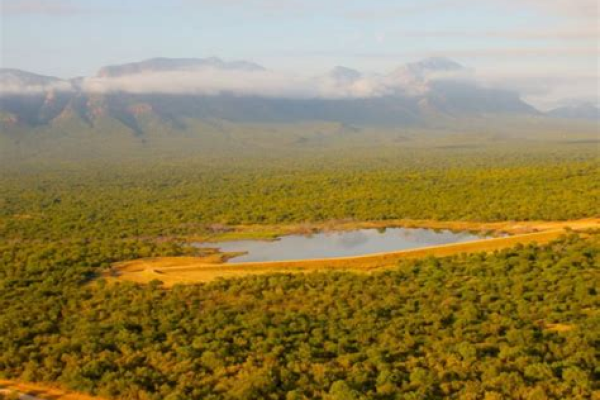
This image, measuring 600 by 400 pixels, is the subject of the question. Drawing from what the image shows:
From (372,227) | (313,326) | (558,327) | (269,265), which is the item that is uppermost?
(372,227)

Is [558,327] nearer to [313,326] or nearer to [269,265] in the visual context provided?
[313,326]

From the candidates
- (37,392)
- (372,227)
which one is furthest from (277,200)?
(37,392)

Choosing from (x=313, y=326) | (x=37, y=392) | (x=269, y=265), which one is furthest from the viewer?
(x=269, y=265)

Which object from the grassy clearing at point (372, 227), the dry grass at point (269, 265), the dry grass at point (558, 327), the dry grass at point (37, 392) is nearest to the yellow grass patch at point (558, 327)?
the dry grass at point (558, 327)

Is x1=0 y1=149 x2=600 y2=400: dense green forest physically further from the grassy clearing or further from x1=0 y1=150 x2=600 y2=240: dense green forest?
x1=0 y1=150 x2=600 y2=240: dense green forest

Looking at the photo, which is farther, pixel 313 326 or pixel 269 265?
pixel 269 265

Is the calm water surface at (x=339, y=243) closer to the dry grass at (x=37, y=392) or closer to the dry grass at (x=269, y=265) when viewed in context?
the dry grass at (x=269, y=265)
